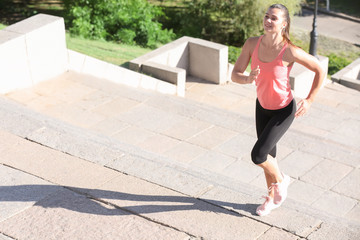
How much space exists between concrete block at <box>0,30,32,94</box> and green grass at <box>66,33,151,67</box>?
3.09 metres

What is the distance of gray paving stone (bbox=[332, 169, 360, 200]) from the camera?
22.4ft

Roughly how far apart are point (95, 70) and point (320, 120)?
3.88 m

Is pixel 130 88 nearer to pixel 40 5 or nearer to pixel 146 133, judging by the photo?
pixel 146 133

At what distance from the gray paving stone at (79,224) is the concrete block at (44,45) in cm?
391

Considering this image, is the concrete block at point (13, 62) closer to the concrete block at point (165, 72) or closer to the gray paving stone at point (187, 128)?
the gray paving stone at point (187, 128)

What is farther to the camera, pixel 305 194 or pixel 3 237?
pixel 305 194

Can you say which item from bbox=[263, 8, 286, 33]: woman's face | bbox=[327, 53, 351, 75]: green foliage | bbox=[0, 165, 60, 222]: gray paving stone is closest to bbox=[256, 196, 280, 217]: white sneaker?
bbox=[263, 8, 286, 33]: woman's face

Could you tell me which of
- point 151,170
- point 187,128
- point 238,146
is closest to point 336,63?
point 187,128

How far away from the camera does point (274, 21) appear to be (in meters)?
4.58

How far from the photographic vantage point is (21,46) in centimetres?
838

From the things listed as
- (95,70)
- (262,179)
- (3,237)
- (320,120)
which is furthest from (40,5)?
(3,237)

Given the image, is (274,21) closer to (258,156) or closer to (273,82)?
(273,82)

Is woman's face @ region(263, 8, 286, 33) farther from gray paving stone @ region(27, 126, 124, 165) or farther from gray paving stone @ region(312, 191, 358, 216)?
gray paving stone @ region(312, 191, 358, 216)

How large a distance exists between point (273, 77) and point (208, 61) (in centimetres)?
734
